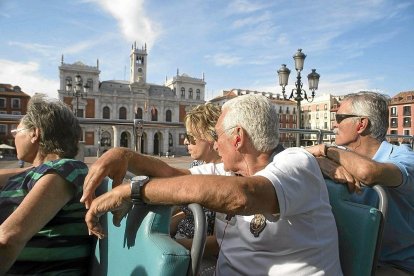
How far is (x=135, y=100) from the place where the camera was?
187 ft

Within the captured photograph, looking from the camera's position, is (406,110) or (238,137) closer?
(238,137)

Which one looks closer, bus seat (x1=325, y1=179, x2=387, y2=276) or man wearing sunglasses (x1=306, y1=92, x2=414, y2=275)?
bus seat (x1=325, y1=179, x2=387, y2=276)

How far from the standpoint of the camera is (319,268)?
4.02ft

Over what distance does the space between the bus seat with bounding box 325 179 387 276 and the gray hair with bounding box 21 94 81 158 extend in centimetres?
125

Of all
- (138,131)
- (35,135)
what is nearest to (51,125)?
(35,135)

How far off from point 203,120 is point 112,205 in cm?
149

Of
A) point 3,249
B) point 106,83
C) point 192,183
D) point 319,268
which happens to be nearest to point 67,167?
point 3,249

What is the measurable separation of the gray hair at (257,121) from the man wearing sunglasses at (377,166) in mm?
331

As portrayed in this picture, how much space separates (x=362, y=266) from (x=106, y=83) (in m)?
60.3

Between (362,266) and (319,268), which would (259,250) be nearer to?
(319,268)

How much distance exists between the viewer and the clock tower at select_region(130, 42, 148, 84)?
62.7 meters

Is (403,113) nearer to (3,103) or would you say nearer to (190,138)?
(190,138)

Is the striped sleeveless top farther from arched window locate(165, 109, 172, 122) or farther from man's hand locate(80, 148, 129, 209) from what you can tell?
arched window locate(165, 109, 172, 122)

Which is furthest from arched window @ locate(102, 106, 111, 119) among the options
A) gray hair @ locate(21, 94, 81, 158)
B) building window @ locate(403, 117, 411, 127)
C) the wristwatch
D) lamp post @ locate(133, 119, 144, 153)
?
the wristwatch
